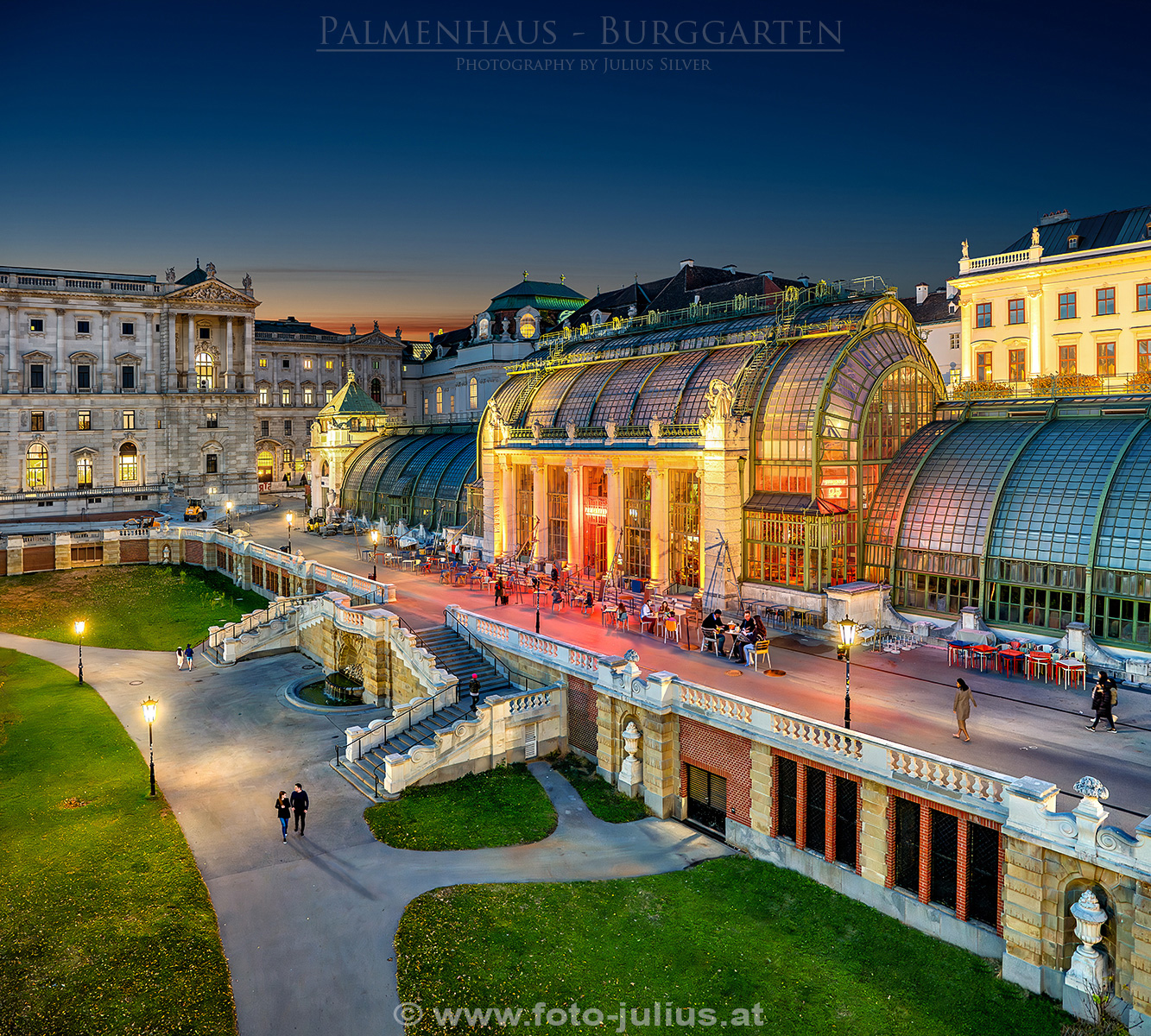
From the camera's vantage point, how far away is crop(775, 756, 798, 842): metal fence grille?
72.0ft

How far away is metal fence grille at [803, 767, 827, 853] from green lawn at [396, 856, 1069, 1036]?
97cm

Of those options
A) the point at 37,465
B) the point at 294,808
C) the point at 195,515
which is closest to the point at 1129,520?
the point at 294,808

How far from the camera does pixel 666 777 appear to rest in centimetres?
2550

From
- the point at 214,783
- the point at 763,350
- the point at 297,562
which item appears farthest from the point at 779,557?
the point at 297,562

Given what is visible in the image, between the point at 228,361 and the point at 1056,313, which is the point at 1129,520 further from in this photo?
the point at 228,361

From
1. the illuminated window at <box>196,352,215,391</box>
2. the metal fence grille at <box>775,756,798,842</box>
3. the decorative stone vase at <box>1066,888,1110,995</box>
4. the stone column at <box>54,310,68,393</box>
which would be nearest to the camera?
the decorative stone vase at <box>1066,888,1110,995</box>

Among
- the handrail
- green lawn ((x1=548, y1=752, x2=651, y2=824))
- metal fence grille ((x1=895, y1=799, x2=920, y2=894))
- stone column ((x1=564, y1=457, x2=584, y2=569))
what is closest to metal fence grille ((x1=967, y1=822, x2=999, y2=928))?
metal fence grille ((x1=895, y1=799, x2=920, y2=894))

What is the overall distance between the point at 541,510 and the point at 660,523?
9505 mm

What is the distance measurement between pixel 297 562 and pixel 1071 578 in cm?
4020

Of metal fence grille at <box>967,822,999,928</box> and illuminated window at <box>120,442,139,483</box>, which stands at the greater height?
illuminated window at <box>120,442,139,483</box>

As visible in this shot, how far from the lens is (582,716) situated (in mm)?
29594

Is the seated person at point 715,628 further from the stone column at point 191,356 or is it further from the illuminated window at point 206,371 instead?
the illuminated window at point 206,371

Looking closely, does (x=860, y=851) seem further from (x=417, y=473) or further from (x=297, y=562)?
(x=417, y=473)

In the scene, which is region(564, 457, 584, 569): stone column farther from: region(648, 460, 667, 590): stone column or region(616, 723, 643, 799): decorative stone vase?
region(616, 723, 643, 799): decorative stone vase
